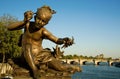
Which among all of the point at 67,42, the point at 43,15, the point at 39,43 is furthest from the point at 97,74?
the point at 43,15

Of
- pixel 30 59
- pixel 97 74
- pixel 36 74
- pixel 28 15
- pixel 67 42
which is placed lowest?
pixel 97 74

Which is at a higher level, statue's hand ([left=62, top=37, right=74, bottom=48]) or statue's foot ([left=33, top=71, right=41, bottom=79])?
statue's hand ([left=62, top=37, right=74, bottom=48])

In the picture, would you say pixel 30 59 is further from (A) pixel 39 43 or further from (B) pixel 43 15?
(B) pixel 43 15

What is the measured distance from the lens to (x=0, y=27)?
42406 millimetres

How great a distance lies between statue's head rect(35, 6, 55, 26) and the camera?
18.6 ft

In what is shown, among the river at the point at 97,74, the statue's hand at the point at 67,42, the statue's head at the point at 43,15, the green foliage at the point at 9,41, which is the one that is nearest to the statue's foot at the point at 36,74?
the statue's hand at the point at 67,42

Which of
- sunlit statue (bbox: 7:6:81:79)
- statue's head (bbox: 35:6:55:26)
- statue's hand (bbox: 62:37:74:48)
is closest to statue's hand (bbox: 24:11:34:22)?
sunlit statue (bbox: 7:6:81:79)

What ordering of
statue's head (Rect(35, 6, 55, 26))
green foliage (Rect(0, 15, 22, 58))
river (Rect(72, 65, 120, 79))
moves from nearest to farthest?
statue's head (Rect(35, 6, 55, 26))
green foliage (Rect(0, 15, 22, 58))
river (Rect(72, 65, 120, 79))

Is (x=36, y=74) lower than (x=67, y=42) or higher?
lower

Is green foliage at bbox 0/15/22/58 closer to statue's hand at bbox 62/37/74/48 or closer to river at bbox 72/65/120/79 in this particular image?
river at bbox 72/65/120/79

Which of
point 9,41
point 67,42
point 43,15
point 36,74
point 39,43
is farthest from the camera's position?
point 9,41

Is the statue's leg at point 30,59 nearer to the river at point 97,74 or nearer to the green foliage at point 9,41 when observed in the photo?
the river at point 97,74

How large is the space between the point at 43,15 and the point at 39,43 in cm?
70

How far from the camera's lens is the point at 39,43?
605cm
